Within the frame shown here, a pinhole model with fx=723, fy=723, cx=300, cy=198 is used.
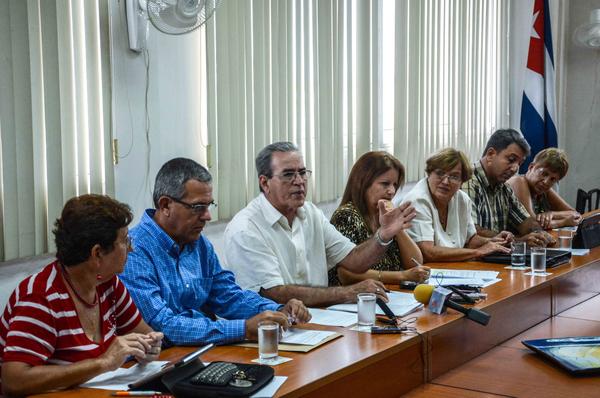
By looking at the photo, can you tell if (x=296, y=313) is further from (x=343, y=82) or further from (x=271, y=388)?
(x=343, y=82)

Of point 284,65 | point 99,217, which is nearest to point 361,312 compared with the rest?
point 99,217

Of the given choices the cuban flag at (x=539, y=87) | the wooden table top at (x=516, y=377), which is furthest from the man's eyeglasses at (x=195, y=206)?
the cuban flag at (x=539, y=87)

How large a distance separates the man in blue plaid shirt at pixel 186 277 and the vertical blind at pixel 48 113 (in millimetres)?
679

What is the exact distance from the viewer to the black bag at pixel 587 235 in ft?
12.8

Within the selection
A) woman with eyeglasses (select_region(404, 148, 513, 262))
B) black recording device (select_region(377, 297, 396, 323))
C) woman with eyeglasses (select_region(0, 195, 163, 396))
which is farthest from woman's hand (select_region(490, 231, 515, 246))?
woman with eyeglasses (select_region(0, 195, 163, 396))

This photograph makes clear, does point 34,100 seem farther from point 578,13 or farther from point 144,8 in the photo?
point 578,13

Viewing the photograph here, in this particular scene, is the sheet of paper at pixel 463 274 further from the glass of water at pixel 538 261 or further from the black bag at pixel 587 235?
the black bag at pixel 587 235

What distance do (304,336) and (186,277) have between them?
1.50 ft

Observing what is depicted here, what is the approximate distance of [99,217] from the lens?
6.17 ft

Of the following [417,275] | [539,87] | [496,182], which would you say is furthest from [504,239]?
[539,87]

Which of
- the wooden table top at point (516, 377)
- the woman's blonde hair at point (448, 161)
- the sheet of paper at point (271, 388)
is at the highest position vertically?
the woman's blonde hair at point (448, 161)

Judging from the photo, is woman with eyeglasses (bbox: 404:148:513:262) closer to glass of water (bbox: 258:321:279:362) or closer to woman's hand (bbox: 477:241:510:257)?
woman's hand (bbox: 477:241:510:257)

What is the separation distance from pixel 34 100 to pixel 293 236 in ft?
3.71

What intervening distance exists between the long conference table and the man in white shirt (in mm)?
336
